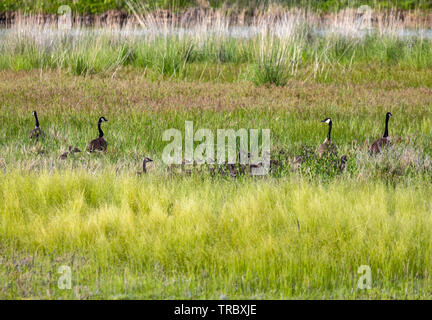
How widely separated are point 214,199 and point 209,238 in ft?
2.10

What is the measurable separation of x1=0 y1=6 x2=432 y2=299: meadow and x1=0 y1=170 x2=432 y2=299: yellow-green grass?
0.01m

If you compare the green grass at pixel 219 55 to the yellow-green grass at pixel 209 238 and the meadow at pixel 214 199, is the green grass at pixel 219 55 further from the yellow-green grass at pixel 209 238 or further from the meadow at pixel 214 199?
the yellow-green grass at pixel 209 238

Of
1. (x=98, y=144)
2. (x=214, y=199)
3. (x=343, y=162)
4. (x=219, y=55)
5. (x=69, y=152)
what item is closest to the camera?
(x=214, y=199)

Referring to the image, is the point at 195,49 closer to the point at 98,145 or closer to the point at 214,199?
the point at 98,145

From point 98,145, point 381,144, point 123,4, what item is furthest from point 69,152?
point 123,4

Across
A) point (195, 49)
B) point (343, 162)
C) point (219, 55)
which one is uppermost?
point (343, 162)

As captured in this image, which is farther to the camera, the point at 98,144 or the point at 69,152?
the point at 98,144

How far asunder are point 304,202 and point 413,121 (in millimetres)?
3846

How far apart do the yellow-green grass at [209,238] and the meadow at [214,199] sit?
0.01 meters

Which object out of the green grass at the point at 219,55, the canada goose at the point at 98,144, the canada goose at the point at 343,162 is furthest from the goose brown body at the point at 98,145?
the green grass at the point at 219,55

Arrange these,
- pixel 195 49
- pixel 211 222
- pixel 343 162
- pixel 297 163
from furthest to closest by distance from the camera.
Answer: pixel 195 49 < pixel 343 162 < pixel 297 163 < pixel 211 222

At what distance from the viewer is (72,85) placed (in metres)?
10.6

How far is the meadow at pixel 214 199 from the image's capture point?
390 centimetres

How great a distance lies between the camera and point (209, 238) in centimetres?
440
